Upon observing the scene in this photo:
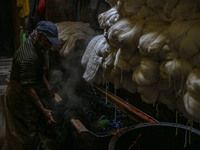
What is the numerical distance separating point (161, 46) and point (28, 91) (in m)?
2.24

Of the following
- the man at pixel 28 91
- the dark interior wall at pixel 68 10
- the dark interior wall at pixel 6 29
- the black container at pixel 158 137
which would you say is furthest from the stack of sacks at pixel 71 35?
the dark interior wall at pixel 6 29

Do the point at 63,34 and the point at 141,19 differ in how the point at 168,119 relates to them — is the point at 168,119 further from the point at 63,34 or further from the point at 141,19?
the point at 63,34

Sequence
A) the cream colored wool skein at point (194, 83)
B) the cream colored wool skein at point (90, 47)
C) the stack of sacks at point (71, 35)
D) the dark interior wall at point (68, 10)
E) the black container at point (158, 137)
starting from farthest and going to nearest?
the dark interior wall at point (68, 10), the stack of sacks at point (71, 35), the cream colored wool skein at point (90, 47), the black container at point (158, 137), the cream colored wool skein at point (194, 83)

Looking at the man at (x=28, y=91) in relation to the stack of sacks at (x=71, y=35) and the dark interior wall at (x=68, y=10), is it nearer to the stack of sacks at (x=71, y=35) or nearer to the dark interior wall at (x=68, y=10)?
the stack of sacks at (x=71, y=35)

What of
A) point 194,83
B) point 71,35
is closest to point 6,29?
point 71,35

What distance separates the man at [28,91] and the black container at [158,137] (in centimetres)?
157

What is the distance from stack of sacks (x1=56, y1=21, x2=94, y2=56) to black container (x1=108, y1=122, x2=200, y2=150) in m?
2.34

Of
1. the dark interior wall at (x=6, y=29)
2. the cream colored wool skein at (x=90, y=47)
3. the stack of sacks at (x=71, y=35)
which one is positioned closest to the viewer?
the cream colored wool skein at (x=90, y=47)

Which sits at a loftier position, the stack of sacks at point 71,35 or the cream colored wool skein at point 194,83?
the cream colored wool skein at point 194,83

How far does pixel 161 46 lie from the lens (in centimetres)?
100

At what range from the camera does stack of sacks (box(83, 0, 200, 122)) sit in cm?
89

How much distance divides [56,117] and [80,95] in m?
0.77

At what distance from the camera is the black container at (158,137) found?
1.61 meters

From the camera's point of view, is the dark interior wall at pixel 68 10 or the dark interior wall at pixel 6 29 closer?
the dark interior wall at pixel 68 10
